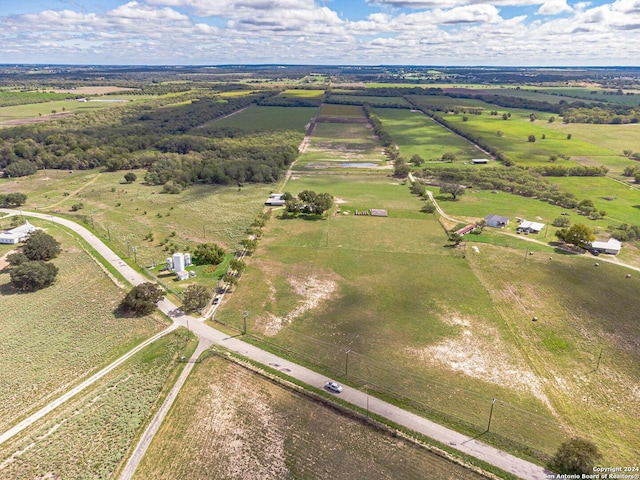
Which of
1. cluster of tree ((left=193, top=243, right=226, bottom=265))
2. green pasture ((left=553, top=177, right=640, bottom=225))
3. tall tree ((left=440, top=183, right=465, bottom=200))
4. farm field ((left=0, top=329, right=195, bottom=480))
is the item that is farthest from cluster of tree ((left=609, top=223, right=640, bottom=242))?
farm field ((left=0, top=329, right=195, bottom=480))

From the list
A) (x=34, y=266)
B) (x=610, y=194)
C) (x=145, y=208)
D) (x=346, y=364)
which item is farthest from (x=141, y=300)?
(x=610, y=194)

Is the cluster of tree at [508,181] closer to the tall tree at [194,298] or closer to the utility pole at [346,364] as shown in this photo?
the utility pole at [346,364]

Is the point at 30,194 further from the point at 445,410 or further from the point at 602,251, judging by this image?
the point at 602,251

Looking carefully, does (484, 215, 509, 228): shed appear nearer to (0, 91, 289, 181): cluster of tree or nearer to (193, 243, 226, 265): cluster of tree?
(193, 243, 226, 265): cluster of tree

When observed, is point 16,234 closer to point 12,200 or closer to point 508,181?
point 12,200

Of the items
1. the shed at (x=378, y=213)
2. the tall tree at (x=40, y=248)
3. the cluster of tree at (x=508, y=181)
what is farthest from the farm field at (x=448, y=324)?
the cluster of tree at (x=508, y=181)
